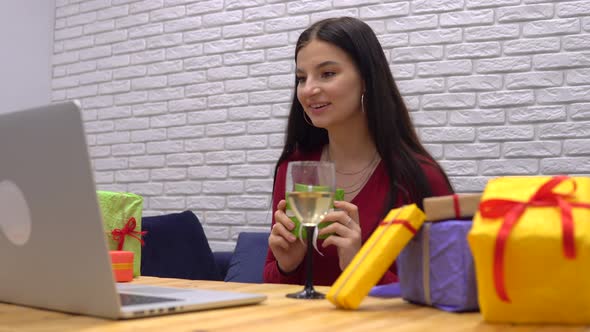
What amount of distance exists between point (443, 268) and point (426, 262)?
34 millimetres

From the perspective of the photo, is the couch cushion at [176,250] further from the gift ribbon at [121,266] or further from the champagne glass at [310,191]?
the champagne glass at [310,191]

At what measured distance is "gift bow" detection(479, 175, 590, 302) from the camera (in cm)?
83

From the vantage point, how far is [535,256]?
842 mm

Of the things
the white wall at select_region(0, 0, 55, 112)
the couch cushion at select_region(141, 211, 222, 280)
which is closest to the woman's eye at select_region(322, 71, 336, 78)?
the couch cushion at select_region(141, 211, 222, 280)

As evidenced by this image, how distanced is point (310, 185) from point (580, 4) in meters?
2.02

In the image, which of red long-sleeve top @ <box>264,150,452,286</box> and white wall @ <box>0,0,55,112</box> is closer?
red long-sleeve top @ <box>264,150,452,286</box>

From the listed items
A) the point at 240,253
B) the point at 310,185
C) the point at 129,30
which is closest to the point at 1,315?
the point at 310,185

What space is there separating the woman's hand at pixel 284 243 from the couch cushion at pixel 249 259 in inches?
41.1

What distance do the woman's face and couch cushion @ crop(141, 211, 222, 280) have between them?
1.14 metres

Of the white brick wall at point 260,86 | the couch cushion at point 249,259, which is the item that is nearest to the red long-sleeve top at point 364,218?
the couch cushion at point 249,259

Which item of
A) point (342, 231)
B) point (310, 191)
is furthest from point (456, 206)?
point (342, 231)

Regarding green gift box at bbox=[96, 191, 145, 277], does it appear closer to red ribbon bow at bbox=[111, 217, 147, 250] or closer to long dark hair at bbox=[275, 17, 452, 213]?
red ribbon bow at bbox=[111, 217, 147, 250]

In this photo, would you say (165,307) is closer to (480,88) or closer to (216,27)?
(480,88)

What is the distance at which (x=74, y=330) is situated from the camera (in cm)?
82
